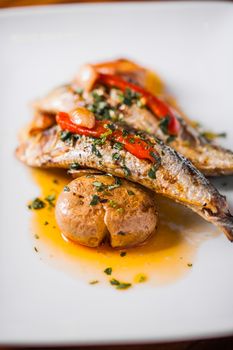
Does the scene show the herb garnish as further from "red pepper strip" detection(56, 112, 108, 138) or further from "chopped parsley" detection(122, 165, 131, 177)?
"red pepper strip" detection(56, 112, 108, 138)

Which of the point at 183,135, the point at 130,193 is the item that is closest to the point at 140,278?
the point at 130,193

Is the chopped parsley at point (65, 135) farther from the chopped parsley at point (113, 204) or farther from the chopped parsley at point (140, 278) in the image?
the chopped parsley at point (140, 278)

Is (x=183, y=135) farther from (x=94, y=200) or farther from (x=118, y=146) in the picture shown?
(x=94, y=200)

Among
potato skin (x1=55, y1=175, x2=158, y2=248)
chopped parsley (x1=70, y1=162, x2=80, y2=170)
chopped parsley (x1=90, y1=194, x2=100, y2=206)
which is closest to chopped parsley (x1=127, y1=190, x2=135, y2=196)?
potato skin (x1=55, y1=175, x2=158, y2=248)

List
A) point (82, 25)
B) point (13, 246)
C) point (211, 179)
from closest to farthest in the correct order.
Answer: point (13, 246) < point (211, 179) < point (82, 25)

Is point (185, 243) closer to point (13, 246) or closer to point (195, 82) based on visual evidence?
point (13, 246)

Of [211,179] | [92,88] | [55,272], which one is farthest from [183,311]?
[92,88]
